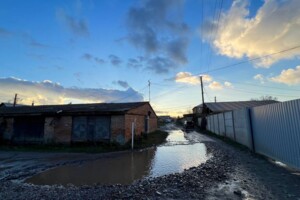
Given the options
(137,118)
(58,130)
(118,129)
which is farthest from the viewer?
(137,118)

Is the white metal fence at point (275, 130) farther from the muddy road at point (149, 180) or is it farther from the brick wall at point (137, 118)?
the brick wall at point (137, 118)

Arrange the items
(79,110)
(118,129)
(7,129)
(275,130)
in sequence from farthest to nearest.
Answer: (7,129), (79,110), (118,129), (275,130)

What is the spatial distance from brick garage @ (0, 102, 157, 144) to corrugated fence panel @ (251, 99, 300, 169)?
9.39m

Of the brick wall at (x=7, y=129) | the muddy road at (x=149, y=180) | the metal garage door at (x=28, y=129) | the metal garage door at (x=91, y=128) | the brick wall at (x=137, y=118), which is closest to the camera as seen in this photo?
the muddy road at (x=149, y=180)

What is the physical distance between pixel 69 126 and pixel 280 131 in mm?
14604

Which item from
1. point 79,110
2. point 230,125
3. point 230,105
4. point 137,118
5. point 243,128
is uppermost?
point 230,105

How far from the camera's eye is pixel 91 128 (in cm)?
1753

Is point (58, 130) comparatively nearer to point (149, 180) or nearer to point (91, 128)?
point (91, 128)

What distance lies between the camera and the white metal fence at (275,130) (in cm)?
744

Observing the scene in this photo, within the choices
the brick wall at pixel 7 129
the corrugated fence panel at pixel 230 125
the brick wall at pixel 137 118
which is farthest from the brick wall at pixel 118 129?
the brick wall at pixel 7 129

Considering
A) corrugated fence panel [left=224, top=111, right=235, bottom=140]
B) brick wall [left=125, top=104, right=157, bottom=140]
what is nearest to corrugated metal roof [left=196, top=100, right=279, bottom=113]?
brick wall [left=125, top=104, right=157, bottom=140]

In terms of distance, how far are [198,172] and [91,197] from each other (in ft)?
12.8

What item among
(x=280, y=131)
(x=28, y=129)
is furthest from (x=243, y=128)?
(x=28, y=129)

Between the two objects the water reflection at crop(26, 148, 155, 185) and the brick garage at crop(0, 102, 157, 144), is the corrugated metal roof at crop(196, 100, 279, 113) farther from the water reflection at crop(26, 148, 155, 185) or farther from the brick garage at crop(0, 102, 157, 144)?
the water reflection at crop(26, 148, 155, 185)
